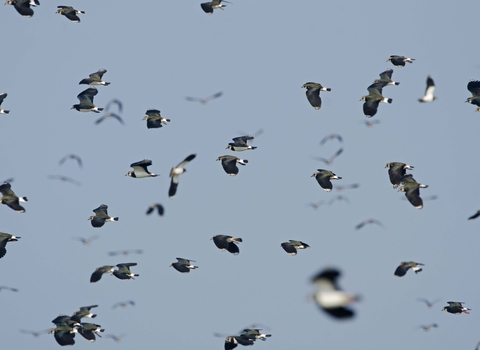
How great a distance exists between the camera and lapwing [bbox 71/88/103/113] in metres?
41.3

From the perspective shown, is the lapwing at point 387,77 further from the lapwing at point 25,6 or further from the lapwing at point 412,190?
the lapwing at point 25,6

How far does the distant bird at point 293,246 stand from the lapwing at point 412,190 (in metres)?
4.38

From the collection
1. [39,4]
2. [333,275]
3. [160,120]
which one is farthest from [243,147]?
[333,275]

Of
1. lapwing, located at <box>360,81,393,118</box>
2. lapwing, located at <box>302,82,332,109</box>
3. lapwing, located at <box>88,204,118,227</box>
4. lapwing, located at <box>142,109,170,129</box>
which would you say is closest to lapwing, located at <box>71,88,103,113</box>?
lapwing, located at <box>142,109,170,129</box>

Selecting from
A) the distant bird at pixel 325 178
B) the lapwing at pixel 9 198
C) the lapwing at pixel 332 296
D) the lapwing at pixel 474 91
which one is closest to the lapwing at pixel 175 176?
the lapwing at pixel 9 198

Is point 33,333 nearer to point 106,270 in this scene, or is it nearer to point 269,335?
point 106,270

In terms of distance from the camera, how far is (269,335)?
120ft

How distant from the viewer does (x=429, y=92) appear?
32.6m

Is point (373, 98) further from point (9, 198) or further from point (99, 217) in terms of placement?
point (9, 198)

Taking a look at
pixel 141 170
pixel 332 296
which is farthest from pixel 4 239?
pixel 332 296

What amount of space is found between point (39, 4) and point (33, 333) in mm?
13297

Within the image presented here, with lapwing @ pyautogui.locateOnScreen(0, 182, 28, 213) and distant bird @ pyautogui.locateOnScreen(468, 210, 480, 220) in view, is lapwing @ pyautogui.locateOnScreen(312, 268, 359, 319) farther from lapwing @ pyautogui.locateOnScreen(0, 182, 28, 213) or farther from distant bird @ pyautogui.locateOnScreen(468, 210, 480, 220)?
lapwing @ pyautogui.locateOnScreen(0, 182, 28, 213)

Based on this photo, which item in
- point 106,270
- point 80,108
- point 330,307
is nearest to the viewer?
point 330,307

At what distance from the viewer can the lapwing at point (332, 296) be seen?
18.1 meters
